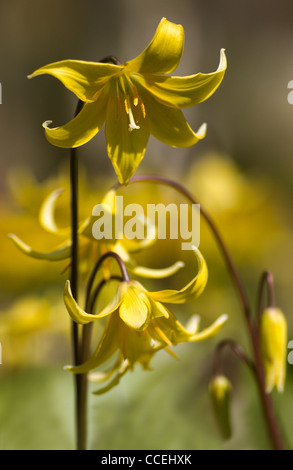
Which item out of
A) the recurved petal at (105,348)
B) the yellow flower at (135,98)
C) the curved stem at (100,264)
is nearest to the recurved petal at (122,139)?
the yellow flower at (135,98)

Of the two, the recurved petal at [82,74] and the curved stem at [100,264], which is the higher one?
the recurved petal at [82,74]

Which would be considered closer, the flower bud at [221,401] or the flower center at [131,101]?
the flower center at [131,101]

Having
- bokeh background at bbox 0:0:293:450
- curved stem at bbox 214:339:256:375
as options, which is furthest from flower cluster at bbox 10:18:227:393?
bokeh background at bbox 0:0:293:450

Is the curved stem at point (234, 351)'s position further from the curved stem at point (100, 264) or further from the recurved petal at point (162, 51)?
the recurved petal at point (162, 51)

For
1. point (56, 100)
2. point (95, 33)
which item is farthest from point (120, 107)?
point (95, 33)

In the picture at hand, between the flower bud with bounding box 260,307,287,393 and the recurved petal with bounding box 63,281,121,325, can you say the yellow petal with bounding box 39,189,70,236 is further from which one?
the flower bud with bounding box 260,307,287,393

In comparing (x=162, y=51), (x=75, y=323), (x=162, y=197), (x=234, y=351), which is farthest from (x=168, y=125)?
(x=162, y=197)
